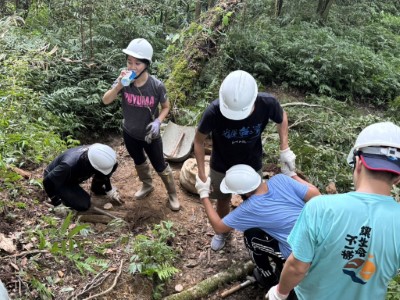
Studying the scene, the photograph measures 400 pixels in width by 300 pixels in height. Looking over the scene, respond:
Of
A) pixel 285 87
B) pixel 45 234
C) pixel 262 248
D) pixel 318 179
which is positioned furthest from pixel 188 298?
pixel 285 87

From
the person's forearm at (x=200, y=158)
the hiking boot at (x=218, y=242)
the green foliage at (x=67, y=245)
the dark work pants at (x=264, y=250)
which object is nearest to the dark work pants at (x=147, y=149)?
the person's forearm at (x=200, y=158)

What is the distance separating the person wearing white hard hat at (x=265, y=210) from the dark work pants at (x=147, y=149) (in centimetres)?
143

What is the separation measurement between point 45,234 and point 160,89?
1.87 meters

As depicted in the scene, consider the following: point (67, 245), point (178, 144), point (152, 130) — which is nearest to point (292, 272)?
point (67, 245)

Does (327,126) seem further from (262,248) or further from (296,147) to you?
(262,248)

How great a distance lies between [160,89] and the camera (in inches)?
159

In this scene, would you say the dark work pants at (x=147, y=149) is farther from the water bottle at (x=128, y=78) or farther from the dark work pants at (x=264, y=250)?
the dark work pants at (x=264, y=250)

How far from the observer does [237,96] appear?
2914 millimetres

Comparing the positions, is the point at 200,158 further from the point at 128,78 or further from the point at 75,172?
the point at 75,172

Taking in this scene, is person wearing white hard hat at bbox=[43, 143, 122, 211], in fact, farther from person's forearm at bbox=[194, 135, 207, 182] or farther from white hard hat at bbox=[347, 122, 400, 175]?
white hard hat at bbox=[347, 122, 400, 175]

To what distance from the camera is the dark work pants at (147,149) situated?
4191 millimetres

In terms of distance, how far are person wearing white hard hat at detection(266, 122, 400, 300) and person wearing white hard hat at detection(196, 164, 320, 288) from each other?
86cm

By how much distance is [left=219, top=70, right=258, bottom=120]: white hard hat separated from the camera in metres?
2.93

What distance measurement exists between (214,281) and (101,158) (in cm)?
167
